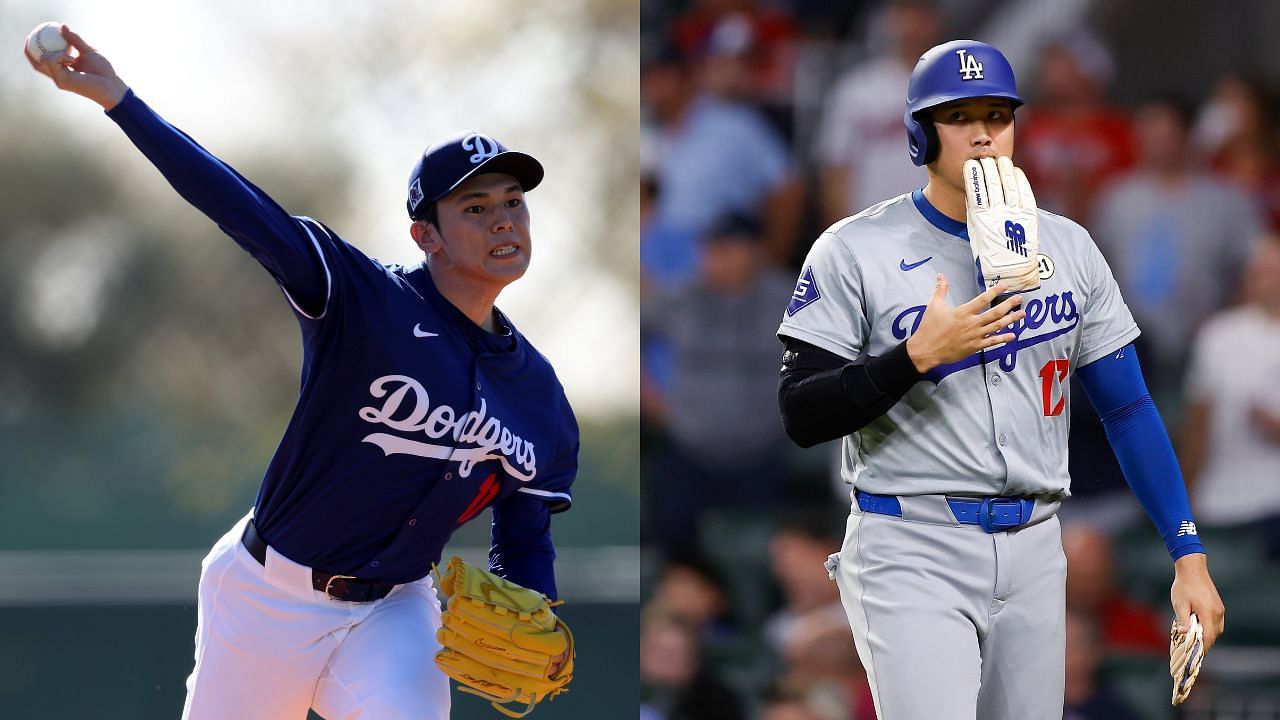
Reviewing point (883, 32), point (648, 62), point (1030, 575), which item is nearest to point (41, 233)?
point (648, 62)

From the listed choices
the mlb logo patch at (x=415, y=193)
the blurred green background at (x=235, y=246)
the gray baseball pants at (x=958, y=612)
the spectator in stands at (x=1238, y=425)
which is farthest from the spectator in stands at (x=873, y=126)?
the gray baseball pants at (x=958, y=612)

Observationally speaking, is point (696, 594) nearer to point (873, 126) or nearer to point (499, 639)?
point (873, 126)

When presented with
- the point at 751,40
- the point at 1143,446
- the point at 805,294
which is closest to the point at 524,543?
the point at 805,294

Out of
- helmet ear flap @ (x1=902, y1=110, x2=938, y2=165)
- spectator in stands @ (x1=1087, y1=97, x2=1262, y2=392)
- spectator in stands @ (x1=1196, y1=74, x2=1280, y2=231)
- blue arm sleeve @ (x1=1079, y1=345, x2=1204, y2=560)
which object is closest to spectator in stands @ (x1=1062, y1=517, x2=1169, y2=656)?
spectator in stands @ (x1=1087, y1=97, x2=1262, y2=392)

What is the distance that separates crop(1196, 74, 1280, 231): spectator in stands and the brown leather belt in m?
4.24

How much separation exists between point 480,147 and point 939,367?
3.57 feet

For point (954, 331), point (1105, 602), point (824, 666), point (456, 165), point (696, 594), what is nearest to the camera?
point (954, 331)

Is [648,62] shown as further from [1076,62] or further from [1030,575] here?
[1030,575]

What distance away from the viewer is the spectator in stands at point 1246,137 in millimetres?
5695

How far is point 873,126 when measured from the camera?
5656 mm

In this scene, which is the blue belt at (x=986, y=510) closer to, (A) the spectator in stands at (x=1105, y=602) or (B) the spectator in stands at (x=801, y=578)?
(B) the spectator in stands at (x=801, y=578)

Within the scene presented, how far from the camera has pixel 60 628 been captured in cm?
488

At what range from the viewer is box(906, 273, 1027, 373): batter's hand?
2260 mm

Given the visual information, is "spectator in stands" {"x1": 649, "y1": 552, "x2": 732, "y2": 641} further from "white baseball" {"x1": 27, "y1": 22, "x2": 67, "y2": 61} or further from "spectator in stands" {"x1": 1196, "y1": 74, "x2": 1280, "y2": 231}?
"white baseball" {"x1": 27, "y1": 22, "x2": 67, "y2": 61}
